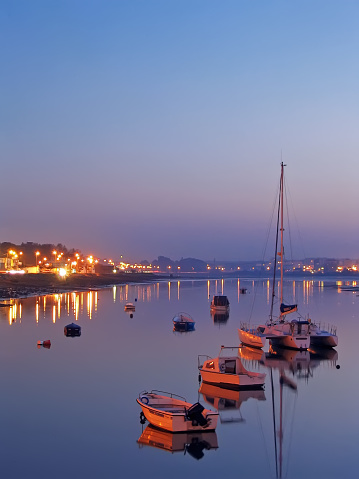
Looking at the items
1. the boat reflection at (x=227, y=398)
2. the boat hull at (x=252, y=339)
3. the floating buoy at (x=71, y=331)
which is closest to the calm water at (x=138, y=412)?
the boat reflection at (x=227, y=398)

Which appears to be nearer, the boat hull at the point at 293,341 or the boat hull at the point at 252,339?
A: the boat hull at the point at 293,341

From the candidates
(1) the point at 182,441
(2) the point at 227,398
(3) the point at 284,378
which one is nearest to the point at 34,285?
(3) the point at 284,378

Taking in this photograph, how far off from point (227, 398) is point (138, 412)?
5921 mm

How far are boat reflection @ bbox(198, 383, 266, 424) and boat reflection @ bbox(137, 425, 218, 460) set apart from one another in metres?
3.49

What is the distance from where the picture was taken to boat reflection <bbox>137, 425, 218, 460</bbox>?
24.1 meters

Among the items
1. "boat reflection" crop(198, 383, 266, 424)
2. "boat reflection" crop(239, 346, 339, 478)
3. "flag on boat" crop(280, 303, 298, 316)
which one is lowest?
"boat reflection" crop(239, 346, 339, 478)

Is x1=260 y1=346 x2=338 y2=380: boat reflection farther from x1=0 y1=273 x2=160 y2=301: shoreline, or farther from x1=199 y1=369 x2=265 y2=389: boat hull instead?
x1=0 y1=273 x2=160 y2=301: shoreline

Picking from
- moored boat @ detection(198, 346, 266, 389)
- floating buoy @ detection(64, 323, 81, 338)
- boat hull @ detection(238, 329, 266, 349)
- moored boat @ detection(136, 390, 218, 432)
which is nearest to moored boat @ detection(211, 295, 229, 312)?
floating buoy @ detection(64, 323, 81, 338)

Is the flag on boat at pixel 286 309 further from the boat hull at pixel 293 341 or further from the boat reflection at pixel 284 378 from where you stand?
the boat reflection at pixel 284 378

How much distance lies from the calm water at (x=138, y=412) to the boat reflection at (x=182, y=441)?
0.08 meters

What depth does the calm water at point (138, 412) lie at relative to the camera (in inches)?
900

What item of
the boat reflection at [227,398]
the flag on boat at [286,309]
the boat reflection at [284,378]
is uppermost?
the flag on boat at [286,309]

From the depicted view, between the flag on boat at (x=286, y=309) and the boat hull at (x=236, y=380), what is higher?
the flag on boat at (x=286, y=309)

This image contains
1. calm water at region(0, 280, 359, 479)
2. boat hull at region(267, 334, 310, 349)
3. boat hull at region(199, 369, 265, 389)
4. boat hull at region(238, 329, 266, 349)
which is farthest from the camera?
boat hull at region(238, 329, 266, 349)
